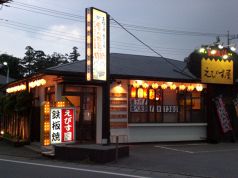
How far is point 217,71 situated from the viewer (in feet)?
72.8

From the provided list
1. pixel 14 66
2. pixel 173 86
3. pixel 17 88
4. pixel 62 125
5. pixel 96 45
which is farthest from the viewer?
pixel 14 66

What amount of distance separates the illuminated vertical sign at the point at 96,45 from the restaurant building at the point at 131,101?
137 centimetres

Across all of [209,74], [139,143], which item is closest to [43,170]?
[139,143]

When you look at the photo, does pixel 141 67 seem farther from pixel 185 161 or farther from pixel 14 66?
pixel 14 66

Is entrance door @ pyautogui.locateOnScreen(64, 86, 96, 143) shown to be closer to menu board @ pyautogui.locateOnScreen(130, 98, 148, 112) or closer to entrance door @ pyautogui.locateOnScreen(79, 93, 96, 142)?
entrance door @ pyautogui.locateOnScreen(79, 93, 96, 142)

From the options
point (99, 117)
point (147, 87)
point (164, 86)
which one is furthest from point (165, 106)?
point (99, 117)

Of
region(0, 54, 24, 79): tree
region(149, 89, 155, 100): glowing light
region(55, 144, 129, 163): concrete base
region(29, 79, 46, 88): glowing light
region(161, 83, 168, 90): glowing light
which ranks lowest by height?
region(55, 144, 129, 163): concrete base

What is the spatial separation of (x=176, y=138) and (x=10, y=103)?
9546 millimetres

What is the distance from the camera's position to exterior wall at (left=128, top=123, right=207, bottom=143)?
20375 mm

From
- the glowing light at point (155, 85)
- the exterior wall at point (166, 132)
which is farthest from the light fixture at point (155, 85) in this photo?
the exterior wall at point (166, 132)

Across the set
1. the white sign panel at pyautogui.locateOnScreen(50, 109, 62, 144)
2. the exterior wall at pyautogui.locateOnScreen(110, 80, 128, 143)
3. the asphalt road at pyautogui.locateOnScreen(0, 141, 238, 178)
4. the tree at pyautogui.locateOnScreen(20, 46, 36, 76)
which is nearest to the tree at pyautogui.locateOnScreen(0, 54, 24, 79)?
the tree at pyautogui.locateOnScreen(20, 46, 36, 76)

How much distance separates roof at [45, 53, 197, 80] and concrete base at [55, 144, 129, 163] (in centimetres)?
423

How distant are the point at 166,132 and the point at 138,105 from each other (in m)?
2.25

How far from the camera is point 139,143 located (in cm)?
2044
